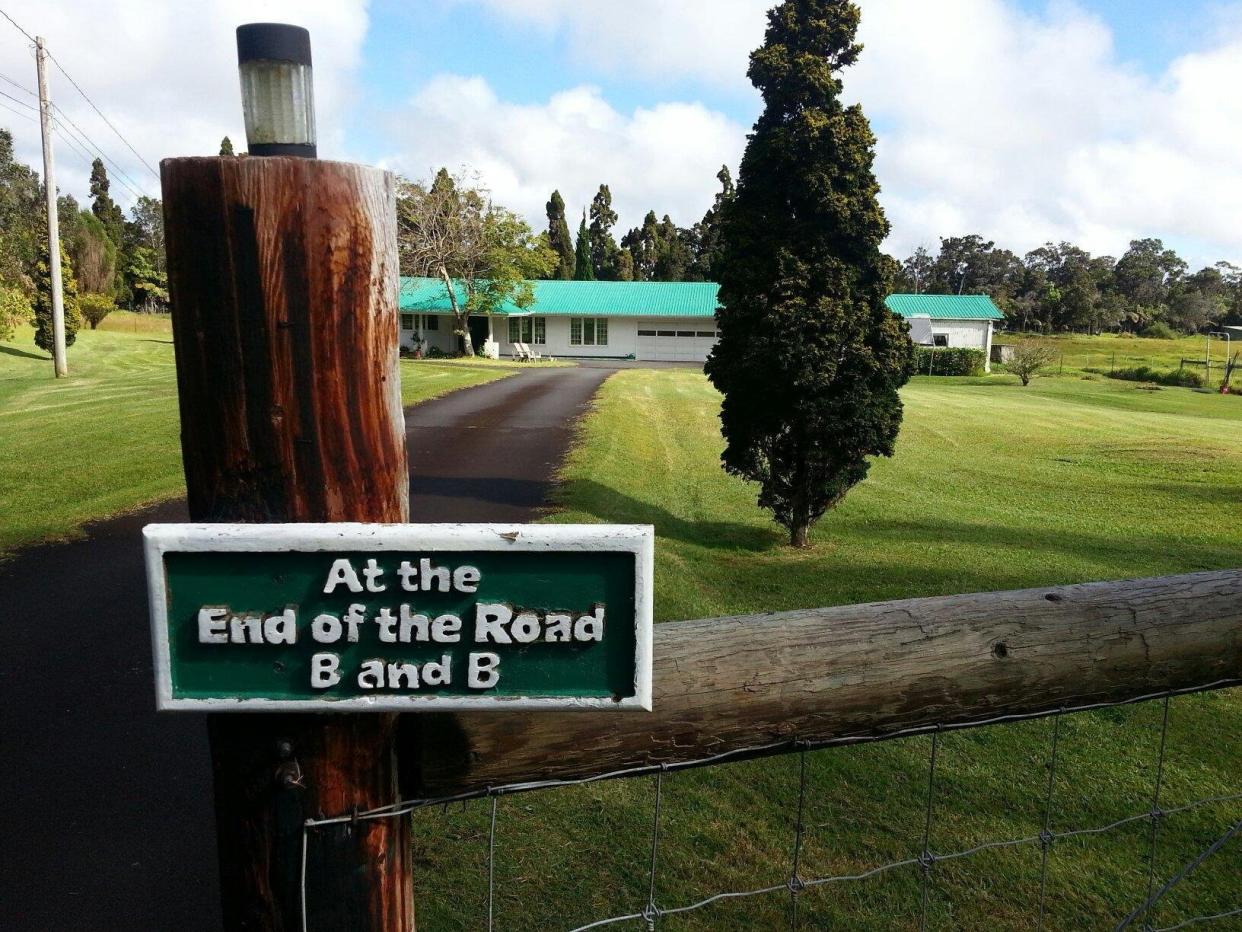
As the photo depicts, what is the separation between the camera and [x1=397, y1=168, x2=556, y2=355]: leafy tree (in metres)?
38.2

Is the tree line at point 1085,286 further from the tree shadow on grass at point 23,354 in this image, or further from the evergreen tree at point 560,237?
the tree shadow on grass at point 23,354

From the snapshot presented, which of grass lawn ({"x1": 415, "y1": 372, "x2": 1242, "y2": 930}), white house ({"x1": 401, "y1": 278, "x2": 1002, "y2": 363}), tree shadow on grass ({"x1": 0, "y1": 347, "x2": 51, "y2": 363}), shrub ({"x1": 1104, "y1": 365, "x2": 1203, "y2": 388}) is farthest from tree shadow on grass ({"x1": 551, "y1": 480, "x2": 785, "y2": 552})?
shrub ({"x1": 1104, "y1": 365, "x2": 1203, "y2": 388})

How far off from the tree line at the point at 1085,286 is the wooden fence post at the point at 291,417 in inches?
2932

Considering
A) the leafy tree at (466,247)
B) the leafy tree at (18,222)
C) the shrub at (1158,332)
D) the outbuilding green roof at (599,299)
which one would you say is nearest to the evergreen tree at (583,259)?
the outbuilding green roof at (599,299)

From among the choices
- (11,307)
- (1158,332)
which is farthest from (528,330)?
(1158,332)

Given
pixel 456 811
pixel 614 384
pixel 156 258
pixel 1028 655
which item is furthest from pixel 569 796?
pixel 156 258

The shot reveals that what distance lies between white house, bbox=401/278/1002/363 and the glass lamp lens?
44.8 metres

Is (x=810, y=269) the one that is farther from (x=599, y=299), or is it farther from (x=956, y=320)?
(x=956, y=320)

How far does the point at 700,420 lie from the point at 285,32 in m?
18.6

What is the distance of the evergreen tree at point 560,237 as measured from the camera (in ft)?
198

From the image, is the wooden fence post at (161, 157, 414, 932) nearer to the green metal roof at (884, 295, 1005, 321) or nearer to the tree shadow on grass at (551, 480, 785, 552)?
the tree shadow on grass at (551, 480, 785, 552)

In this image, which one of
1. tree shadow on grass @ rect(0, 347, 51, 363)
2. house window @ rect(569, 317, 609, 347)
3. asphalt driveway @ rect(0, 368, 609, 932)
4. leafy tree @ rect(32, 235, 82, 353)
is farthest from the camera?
house window @ rect(569, 317, 609, 347)

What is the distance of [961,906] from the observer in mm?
3770

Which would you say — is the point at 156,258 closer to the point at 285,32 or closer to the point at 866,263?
the point at 866,263
